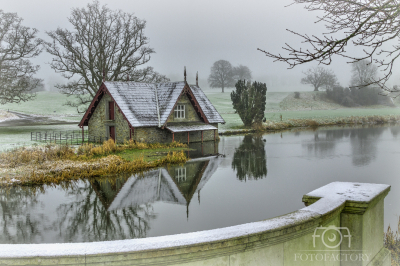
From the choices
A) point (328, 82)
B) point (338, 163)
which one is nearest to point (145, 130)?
point (338, 163)

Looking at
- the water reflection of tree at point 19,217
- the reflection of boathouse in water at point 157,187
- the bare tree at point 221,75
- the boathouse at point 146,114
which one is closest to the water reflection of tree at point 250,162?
the reflection of boathouse in water at point 157,187

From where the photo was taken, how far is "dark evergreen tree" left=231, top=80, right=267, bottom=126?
4159cm

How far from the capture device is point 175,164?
58.3 ft

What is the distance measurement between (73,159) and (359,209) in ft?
50.2

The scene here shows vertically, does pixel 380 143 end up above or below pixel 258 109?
below

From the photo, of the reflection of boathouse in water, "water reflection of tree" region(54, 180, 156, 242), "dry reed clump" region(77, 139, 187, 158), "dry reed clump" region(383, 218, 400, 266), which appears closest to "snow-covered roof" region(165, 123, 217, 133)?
"dry reed clump" region(77, 139, 187, 158)

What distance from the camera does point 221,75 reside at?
79.2m

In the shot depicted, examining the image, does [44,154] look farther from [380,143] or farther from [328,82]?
[328,82]

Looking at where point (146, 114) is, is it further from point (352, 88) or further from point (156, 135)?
point (352, 88)

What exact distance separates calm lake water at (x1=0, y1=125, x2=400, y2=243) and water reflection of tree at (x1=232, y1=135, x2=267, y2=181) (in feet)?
0.16

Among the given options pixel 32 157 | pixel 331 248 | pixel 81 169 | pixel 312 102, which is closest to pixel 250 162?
pixel 81 169

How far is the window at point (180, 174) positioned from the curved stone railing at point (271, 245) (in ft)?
29.8

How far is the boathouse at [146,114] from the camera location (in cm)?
2405

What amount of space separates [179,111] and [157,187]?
13808 millimetres
